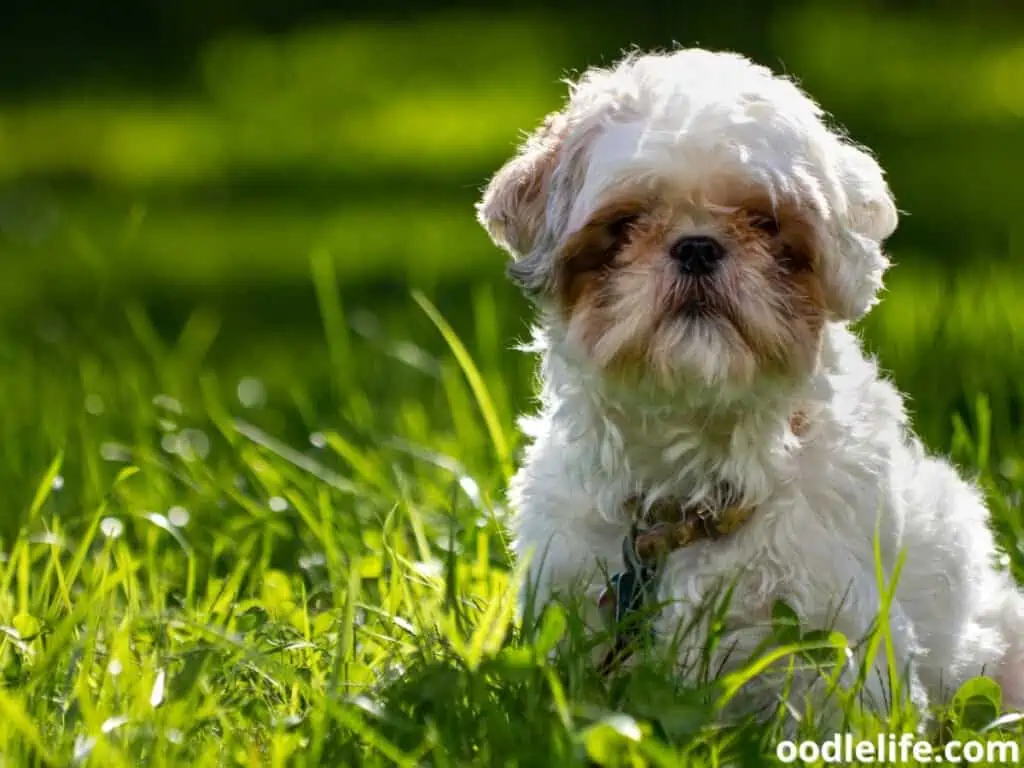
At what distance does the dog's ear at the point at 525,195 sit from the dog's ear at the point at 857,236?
560mm

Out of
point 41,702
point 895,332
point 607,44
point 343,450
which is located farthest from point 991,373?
point 607,44

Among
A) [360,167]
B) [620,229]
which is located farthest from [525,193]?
[360,167]

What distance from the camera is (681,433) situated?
12.8 feet

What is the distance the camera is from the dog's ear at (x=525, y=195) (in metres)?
4.00

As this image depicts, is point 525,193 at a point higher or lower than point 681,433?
higher

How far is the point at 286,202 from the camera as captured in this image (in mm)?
10898

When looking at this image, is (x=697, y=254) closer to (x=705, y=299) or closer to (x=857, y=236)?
(x=705, y=299)

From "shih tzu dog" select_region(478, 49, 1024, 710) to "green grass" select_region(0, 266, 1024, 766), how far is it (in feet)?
0.54

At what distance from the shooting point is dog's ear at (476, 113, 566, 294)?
4.00m

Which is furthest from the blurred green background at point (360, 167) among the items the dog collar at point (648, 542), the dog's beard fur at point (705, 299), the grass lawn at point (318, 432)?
the dog collar at point (648, 542)

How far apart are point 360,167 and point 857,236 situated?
8.07m

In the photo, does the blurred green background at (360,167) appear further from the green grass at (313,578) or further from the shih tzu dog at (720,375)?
the shih tzu dog at (720,375)

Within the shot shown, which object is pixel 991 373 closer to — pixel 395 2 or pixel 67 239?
pixel 67 239

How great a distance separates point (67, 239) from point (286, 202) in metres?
1.39
